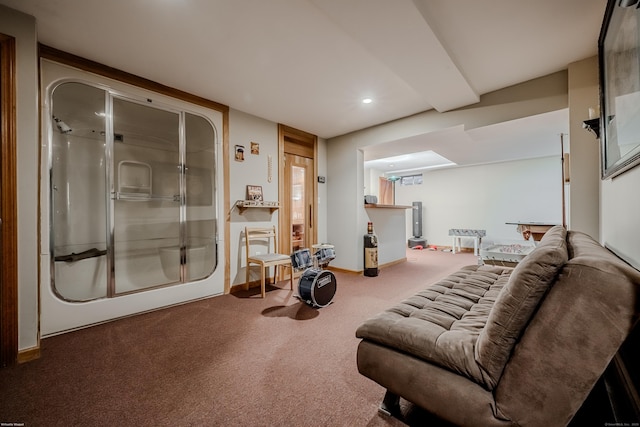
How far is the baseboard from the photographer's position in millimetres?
1865

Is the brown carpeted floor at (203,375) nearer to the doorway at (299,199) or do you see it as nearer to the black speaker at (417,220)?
the doorway at (299,199)

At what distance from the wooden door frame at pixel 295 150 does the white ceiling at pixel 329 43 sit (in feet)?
2.83

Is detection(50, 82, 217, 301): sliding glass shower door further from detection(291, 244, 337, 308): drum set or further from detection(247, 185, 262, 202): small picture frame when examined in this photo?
detection(291, 244, 337, 308): drum set

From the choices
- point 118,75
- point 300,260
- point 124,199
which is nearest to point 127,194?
point 124,199

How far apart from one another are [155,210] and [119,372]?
Result: 2.20 m

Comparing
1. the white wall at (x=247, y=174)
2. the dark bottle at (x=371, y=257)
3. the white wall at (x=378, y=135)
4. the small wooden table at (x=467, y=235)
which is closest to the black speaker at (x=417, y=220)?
the small wooden table at (x=467, y=235)

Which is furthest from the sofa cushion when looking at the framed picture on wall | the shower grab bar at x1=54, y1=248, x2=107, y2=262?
the shower grab bar at x1=54, y1=248, x2=107, y2=262

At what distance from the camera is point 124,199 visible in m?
2.82

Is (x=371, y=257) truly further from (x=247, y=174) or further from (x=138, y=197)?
(x=138, y=197)

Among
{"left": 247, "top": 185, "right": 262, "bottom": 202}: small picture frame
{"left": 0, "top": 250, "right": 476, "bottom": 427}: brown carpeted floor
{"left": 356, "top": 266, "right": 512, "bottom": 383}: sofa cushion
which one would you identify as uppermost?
{"left": 247, "top": 185, "right": 262, "bottom": 202}: small picture frame

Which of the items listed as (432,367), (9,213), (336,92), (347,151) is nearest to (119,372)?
(9,213)

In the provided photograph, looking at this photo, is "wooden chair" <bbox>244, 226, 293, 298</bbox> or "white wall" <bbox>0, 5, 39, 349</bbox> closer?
"white wall" <bbox>0, 5, 39, 349</bbox>

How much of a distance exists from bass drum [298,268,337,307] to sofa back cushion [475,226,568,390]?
5.98 ft

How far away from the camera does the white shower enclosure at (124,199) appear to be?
8.43ft
